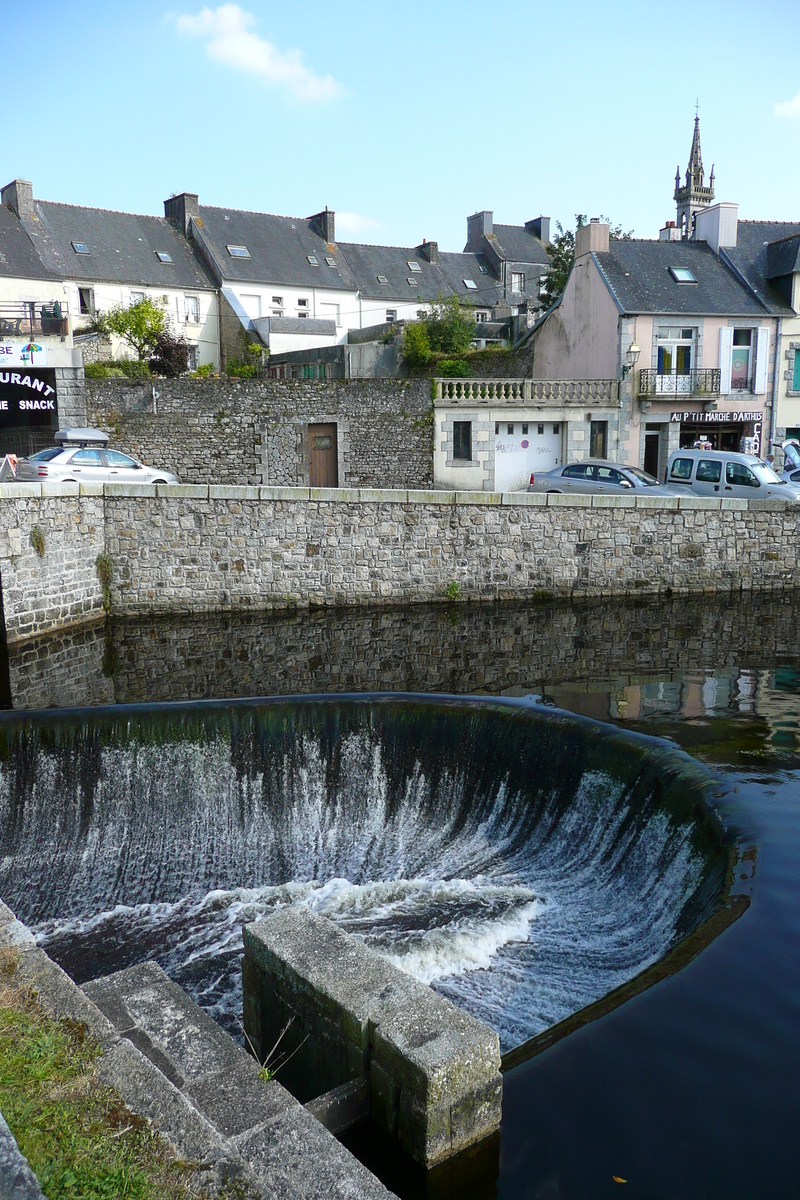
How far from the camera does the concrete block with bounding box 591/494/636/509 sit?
16656 millimetres

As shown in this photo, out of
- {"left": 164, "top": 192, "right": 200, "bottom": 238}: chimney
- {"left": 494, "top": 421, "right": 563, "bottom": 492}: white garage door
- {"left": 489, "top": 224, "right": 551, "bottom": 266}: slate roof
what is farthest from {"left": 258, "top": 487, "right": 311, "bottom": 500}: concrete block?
{"left": 489, "top": 224, "right": 551, "bottom": 266}: slate roof

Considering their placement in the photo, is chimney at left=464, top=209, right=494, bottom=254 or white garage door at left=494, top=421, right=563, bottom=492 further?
chimney at left=464, top=209, right=494, bottom=254

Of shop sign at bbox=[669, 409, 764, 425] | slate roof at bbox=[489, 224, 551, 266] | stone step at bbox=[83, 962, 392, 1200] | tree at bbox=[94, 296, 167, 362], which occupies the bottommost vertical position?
stone step at bbox=[83, 962, 392, 1200]

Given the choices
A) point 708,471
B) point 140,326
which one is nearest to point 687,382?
point 708,471

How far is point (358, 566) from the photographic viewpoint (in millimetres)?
16188

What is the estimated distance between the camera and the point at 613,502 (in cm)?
1672

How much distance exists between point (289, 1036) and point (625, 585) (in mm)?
13916

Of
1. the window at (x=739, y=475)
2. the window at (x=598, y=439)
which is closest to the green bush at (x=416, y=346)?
the window at (x=598, y=439)

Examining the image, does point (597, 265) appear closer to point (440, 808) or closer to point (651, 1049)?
point (440, 808)

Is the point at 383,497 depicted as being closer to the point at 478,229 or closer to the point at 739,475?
the point at 739,475

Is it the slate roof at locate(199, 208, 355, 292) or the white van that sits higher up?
the slate roof at locate(199, 208, 355, 292)

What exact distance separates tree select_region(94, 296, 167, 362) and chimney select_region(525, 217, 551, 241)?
23.1 metres

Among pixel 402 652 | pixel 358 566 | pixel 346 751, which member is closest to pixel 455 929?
pixel 346 751

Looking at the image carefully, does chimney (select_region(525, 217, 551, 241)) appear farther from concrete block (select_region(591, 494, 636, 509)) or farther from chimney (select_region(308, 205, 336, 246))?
concrete block (select_region(591, 494, 636, 509))
